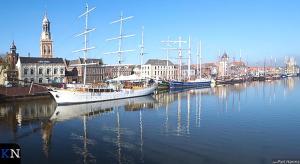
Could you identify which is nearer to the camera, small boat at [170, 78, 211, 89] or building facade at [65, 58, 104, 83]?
small boat at [170, 78, 211, 89]

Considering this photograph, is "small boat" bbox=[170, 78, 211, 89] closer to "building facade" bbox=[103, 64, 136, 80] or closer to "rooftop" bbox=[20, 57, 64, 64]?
"building facade" bbox=[103, 64, 136, 80]

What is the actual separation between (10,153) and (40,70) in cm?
8849

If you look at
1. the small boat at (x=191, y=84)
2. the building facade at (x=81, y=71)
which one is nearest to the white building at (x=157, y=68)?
the building facade at (x=81, y=71)

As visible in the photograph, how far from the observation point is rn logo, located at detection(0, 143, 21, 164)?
8477mm

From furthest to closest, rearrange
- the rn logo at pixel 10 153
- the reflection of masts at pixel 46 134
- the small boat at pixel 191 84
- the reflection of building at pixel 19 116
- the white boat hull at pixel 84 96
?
1. the small boat at pixel 191 84
2. the white boat hull at pixel 84 96
3. the reflection of building at pixel 19 116
4. the reflection of masts at pixel 46 134
5. the rn logo at pixel 10 153

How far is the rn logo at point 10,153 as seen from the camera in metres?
8.48

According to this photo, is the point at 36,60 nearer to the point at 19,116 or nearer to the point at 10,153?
the point at 19,116

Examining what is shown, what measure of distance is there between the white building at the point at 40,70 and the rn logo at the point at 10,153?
276 ft

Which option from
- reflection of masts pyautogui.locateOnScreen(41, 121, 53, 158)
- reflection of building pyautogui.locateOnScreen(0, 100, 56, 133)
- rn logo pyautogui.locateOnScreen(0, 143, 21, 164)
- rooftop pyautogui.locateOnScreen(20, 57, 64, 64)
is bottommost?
reflection of masts pyautogui.locateOnScreen(41, 121, 53, 158)

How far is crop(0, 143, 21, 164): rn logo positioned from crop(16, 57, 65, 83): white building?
8411cm

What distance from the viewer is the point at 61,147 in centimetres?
2345

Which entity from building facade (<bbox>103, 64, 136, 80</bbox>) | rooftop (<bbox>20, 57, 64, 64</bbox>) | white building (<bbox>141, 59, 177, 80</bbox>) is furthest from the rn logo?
white building (<bbox>141, 59, 177, 80</bbox>)

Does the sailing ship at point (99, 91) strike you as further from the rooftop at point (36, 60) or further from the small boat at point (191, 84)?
the rooftop at point (36, 60)

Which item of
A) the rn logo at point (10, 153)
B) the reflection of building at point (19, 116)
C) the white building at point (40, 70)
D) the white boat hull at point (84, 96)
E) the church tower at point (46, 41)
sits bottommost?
the reflection of building at point (19, 116)
